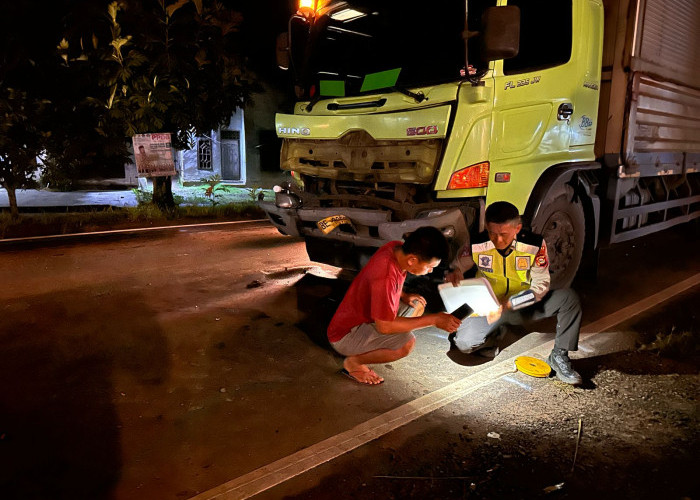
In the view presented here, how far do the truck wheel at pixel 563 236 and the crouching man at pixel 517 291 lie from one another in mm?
1273

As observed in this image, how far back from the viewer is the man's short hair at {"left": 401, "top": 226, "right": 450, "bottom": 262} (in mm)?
3131

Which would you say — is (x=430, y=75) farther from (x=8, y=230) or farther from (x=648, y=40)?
(x=8, y=230)

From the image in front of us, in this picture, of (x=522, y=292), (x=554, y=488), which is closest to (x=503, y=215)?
(x=522, y=292)

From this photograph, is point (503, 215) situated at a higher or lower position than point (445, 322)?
higher

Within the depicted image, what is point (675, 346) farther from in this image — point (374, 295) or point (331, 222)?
point (331, 222)

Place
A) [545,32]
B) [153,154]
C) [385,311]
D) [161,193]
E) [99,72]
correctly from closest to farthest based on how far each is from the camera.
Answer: [385,311] < [545,32] < [99,72] < [153,154] < [161,193]

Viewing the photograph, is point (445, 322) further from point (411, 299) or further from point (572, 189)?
point (572, 189)

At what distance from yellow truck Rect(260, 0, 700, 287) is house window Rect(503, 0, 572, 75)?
0.5 inches

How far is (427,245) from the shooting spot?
314 centimetres

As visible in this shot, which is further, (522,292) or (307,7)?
(307,7)

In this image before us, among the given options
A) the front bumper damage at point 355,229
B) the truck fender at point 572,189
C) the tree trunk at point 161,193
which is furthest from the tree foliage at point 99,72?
the truck fender at point 572,189

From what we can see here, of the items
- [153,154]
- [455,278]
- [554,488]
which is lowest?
[554,488]

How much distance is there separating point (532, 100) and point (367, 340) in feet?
8.81

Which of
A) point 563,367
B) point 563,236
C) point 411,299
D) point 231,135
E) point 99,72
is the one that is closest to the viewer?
point 563,367
